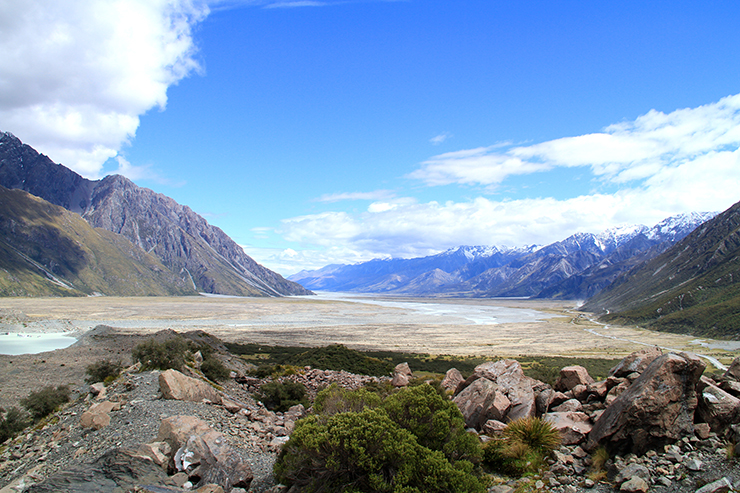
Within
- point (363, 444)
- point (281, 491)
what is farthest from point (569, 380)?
point (281, 491)

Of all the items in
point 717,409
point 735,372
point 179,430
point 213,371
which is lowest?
point 213,371

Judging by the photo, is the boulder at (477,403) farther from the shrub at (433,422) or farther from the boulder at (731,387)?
the boulder at (731,387)

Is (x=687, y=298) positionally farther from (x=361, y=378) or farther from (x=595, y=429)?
(x=595, y=429)

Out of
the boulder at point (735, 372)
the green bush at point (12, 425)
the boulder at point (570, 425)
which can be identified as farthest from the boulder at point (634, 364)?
the green bush at point (12, 425)

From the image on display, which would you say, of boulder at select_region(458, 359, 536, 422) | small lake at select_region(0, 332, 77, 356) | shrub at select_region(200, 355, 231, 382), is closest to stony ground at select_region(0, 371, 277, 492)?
shrub at select_region(200, 355, 231, 382)

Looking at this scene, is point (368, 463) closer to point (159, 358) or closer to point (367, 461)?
point (367, 461)

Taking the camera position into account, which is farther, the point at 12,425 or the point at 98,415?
the point at 12,425

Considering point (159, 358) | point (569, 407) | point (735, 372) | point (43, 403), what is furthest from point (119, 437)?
point (735, 372)
